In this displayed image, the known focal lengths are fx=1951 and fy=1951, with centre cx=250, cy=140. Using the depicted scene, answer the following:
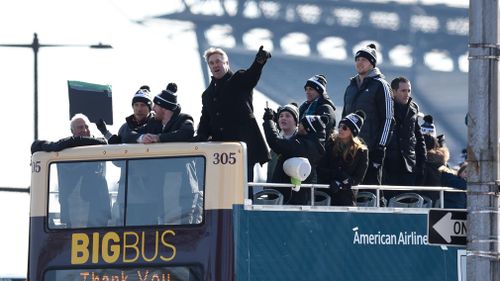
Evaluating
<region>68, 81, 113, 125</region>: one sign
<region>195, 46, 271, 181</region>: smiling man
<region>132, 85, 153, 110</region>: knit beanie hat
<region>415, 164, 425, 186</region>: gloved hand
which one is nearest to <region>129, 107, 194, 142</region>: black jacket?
<region>195, 46, 271, 181</region>: smiling man

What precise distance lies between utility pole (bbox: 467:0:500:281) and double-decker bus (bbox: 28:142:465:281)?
2.12 m

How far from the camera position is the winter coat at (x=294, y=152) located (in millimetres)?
19672

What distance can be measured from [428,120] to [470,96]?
6.29 m

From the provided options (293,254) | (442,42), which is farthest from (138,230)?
(442,42)

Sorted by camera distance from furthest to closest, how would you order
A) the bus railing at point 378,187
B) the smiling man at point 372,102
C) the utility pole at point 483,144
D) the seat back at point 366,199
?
the smiling man at point 372,102 → the seat back at point 366,199 → the bus railing at point 378,187 → the utility pole at point 483,144

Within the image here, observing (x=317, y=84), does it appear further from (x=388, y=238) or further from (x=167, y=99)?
(x=388, y=238)

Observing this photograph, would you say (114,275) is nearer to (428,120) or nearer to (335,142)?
(335,142)

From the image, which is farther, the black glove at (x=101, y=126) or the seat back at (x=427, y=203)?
the black glove at (x=101, y=126)

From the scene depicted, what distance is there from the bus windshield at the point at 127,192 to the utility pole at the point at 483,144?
281 cm

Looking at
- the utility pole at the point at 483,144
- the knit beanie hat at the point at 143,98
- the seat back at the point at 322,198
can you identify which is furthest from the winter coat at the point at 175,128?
the utility pole at the point at 483,144

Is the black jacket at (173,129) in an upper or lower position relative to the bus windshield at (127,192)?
upper

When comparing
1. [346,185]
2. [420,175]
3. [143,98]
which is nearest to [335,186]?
[346,185]

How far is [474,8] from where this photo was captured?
701 inches

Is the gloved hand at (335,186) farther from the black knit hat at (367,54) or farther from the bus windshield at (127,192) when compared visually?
the black knit hat at (367,54)
